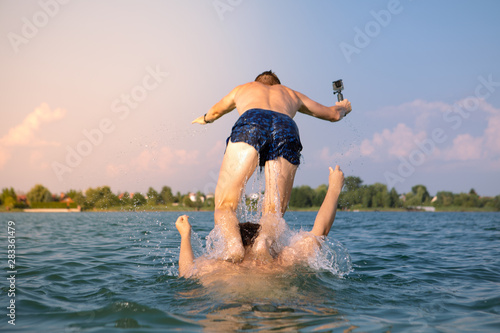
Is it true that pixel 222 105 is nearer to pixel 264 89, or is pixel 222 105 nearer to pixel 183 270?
pixel 264 89

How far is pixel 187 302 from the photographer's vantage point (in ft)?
12.7

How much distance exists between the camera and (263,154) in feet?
17.2

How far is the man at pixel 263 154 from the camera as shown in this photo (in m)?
4.96

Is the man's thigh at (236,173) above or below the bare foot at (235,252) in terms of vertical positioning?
above

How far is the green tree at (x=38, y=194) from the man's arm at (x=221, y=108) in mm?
72735

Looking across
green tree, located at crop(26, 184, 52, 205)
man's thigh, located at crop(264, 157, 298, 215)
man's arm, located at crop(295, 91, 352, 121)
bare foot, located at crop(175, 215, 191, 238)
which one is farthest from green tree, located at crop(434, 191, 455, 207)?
bare foot, located at crop(175, 215, 191, 238)

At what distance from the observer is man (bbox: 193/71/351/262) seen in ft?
16.3

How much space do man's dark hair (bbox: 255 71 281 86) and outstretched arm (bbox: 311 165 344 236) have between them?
1510mm

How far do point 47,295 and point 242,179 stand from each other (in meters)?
2.46

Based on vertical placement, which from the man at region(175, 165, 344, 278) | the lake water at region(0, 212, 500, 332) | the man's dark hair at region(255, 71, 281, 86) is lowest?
the lake water at region(0, 212, 500, 332)

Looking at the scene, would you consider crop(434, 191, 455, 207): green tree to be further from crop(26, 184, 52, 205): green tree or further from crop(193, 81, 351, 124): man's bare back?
crop(193, 81, 351, 124): man's bare back

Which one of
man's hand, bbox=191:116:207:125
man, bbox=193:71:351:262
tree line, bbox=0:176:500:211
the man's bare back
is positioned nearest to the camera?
man, bbox=193:71:351:262

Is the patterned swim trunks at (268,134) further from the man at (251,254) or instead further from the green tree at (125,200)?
the green tree at (125,200)

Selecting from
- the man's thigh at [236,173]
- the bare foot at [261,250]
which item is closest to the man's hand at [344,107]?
the man's thigh at [236,173]
